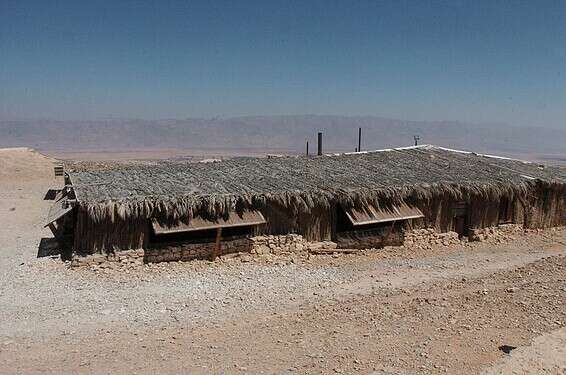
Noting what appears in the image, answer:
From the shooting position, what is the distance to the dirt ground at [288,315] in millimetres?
8164

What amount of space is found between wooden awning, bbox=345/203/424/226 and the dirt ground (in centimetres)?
124

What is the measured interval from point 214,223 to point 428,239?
24.9 ft

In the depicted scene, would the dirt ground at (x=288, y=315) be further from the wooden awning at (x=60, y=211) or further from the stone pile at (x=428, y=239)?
the wooden awning at (x=60, y=211)

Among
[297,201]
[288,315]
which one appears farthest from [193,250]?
[288,315]

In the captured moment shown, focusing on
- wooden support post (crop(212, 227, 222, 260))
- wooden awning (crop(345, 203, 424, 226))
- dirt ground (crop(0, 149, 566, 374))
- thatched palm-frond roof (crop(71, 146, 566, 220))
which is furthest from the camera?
wooden awning (crop(345, 203, 424, 226))

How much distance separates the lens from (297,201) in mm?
14484

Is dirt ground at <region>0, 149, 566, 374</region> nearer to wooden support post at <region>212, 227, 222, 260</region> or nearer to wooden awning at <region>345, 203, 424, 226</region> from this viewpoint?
wooden support post at <region>212, 227, 222, 260</region>

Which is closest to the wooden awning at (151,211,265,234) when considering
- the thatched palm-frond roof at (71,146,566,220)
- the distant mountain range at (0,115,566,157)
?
the thatched palm-frond roof at (71,146,566,220)

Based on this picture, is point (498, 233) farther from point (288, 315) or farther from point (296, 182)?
point (288, 315)

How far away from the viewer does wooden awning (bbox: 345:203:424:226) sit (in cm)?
1482

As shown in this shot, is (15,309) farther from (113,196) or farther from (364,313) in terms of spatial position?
(364,313)

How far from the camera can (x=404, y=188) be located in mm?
15680

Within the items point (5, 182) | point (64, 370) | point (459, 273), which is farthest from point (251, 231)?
point (5, 182)

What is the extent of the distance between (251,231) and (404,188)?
5199 mm
